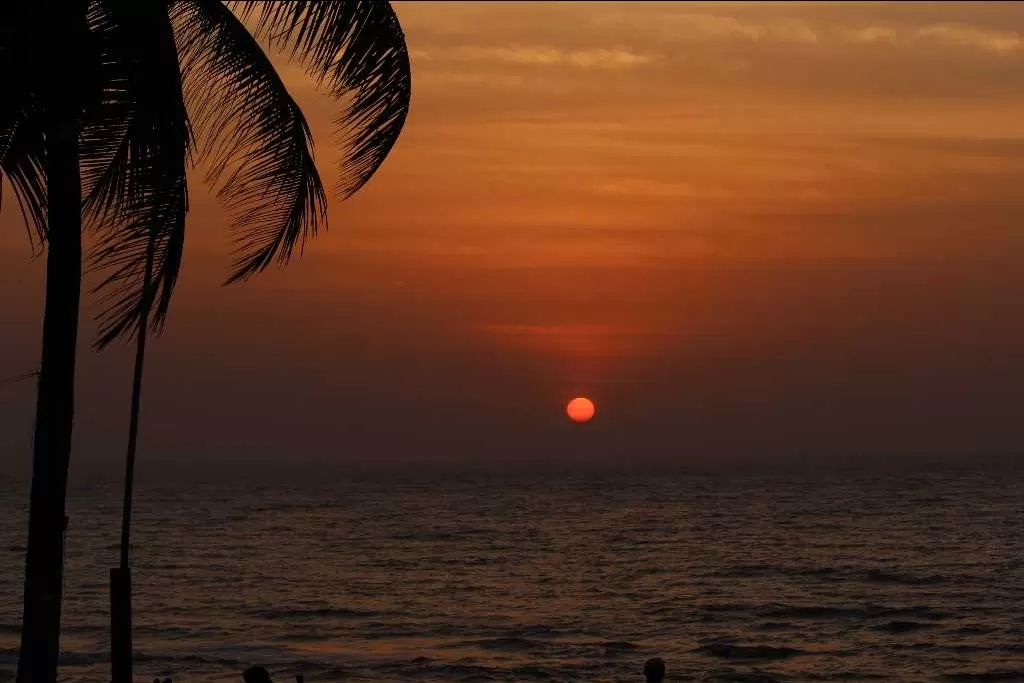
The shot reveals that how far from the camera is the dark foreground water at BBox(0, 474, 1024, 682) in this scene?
112 feet

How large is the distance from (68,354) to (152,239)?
1527 mm

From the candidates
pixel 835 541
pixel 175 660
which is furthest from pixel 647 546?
pixel 175 660

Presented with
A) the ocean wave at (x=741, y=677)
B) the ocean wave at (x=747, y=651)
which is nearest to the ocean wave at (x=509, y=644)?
the ocean wave at (x=747, y=651)

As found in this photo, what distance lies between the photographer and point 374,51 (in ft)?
41.9

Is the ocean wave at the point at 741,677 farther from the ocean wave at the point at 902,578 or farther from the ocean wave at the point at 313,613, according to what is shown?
the ocean wave at the point at 902,578

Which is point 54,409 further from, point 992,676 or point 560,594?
point 560,594

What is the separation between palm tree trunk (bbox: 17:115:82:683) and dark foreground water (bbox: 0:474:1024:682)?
2005 cm

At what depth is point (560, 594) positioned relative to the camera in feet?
168

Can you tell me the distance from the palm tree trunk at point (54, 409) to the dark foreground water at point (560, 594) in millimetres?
20046

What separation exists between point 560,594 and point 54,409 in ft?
133

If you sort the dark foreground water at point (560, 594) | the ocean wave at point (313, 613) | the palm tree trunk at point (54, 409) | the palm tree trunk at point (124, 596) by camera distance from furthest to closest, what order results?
the ocean wave at point (313, 613) < the dark foreground water at point (560, 594) < the palm tree trunk at point (124, 596) < the palm tree trunk at point (54, 409)

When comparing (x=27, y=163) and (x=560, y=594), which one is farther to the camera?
(x=560, y=594)

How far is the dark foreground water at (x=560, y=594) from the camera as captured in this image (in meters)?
34.3

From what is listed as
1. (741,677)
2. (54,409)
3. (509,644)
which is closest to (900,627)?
(741,677)
